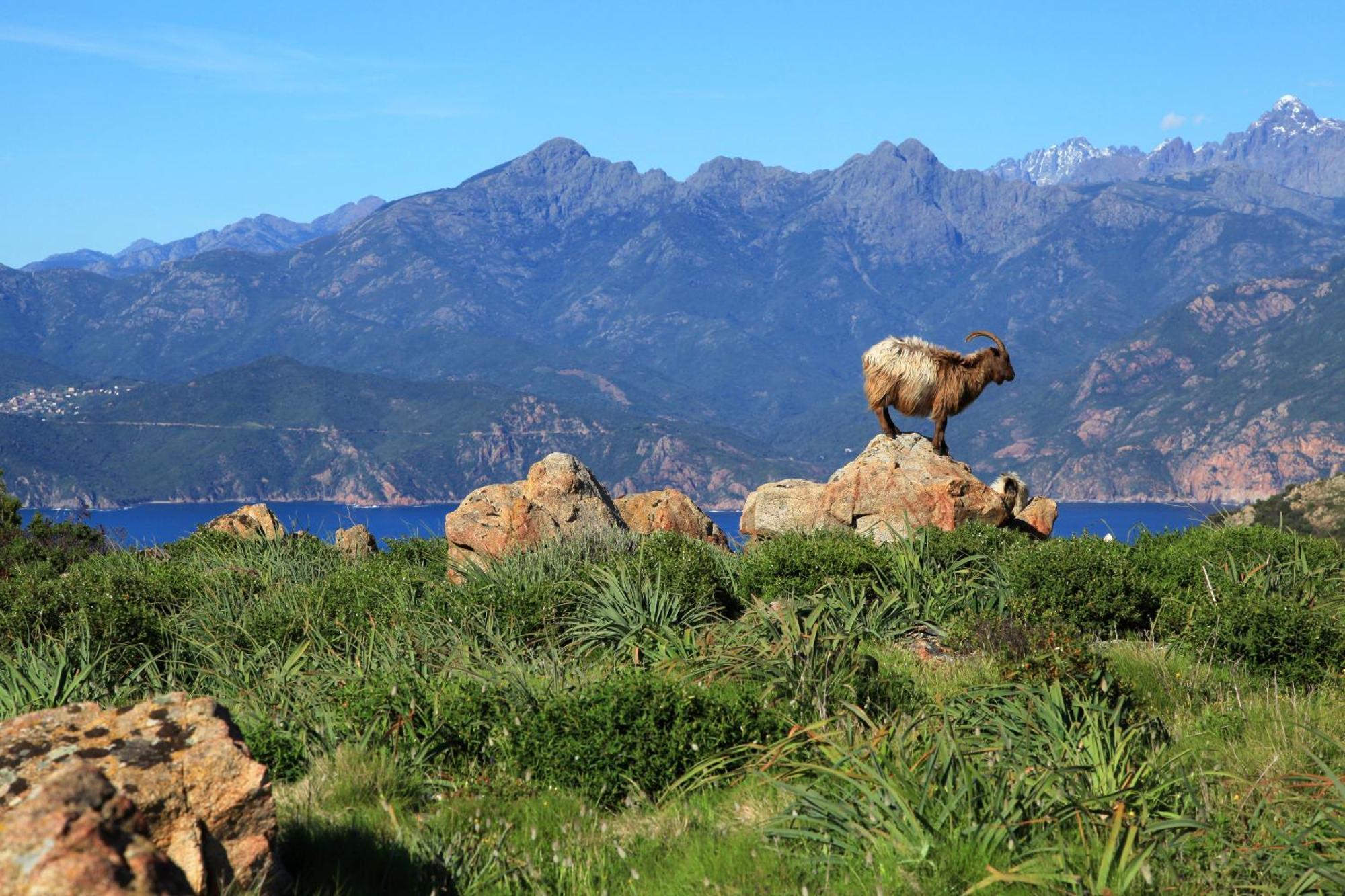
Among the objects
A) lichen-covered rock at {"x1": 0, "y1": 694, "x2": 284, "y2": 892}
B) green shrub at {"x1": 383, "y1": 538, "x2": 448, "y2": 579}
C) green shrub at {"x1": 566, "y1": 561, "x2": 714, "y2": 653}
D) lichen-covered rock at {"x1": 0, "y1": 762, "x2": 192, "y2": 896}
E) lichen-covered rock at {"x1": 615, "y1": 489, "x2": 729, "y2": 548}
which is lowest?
lichen-covered rock at {"x1": 615, "y1": 489, "x2": 729, "y2": 548}

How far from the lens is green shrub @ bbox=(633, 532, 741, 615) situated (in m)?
13.4

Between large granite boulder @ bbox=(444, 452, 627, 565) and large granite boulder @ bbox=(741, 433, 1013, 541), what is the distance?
292 centimetres

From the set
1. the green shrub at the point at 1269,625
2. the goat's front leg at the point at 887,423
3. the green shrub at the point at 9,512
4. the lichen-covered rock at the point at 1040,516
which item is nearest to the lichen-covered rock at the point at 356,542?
the green shrub at the point at 9,512

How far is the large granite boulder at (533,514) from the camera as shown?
17156mm

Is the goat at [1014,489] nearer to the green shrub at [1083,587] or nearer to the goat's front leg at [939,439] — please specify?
the goat's front leg at [939,439]

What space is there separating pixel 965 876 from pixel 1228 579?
856 cm

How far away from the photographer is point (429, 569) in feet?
52.3

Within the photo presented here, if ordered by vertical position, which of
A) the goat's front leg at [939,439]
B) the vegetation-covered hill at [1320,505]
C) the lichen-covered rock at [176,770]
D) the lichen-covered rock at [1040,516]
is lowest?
the vegetation-covered hill at [1320,505]

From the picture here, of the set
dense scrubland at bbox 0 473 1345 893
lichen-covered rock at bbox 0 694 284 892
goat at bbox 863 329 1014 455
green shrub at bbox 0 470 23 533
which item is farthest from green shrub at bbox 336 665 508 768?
green shrub at bbox 0 470 23 533

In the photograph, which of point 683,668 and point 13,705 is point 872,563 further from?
point 13,705

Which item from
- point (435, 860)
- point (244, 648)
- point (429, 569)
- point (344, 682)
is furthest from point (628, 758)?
point (429, 569)

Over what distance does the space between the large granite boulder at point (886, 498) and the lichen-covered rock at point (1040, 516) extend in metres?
1.45

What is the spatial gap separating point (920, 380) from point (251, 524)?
35.7ft

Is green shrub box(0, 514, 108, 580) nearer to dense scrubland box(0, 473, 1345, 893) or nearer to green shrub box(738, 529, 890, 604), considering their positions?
dense scrubland box(0, 473, 1345, 893)
